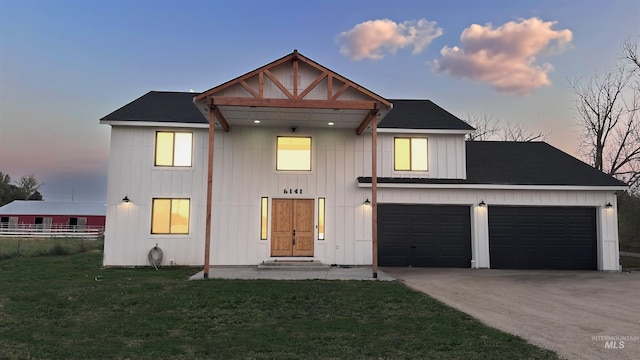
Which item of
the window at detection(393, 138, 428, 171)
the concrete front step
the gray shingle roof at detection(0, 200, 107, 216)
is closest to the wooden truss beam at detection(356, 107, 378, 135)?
the window at detection(393, 138, 428, 171)

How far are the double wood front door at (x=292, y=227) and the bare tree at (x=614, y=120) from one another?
19629 millimetres

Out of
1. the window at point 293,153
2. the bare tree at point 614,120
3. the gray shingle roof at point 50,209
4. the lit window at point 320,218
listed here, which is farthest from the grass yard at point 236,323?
the gray shingle roof at point 50,209

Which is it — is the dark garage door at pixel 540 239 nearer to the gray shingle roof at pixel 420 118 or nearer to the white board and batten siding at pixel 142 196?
the gray shingle roof at pixel 420 118

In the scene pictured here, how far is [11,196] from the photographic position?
5831 centimetres

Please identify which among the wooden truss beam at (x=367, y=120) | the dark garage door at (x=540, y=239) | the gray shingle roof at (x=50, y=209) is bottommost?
the dark garage door at (x=540, y=239)

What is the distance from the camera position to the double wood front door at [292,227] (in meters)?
13.5

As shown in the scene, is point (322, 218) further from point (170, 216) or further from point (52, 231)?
point (52, 231)

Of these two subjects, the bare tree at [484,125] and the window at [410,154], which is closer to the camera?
the window at [410,154]

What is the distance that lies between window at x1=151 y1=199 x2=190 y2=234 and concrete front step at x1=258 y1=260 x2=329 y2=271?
311cm

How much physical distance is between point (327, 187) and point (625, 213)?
22.2 metres

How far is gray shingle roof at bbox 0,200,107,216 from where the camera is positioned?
41781 millimetres

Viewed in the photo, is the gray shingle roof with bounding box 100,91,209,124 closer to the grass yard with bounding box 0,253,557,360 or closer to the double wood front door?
the double wood front door

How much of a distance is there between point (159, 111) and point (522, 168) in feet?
44.8

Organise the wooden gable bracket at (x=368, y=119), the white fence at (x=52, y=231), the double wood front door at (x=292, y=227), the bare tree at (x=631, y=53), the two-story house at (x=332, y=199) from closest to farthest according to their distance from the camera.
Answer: the wooden gable bracket at (x=368, y=119)
the two-story house at (x=332, y=199)
the double wood front door at (x=292, y=227)
the bare tree at (x=631, y=53)
the white fence at (x=52, y=231)
